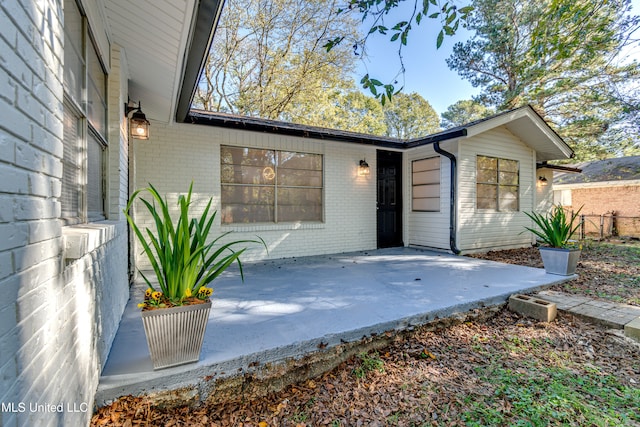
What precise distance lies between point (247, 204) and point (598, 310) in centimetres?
526

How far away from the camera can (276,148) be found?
6008mm

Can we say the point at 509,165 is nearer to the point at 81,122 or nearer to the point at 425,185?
the point at 425,185

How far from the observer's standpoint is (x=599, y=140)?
1150 centimetres

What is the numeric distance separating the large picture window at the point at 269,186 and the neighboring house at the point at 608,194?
1020cm

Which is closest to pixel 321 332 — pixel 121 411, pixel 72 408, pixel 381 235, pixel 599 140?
pixel 121 411

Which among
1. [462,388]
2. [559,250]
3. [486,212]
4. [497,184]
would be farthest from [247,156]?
[497,184]

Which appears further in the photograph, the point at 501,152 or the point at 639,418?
the point at 501,152

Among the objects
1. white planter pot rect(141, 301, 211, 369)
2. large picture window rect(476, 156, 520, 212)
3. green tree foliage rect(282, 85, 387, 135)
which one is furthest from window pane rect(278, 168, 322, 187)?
green tree foliage rect(282, 85, 387, 135)

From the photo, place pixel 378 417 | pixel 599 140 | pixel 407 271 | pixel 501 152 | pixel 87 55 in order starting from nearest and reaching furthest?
pixel 378 417, pixel 87 55, pixel 407 271, pixel 501 152, pixel 599 140

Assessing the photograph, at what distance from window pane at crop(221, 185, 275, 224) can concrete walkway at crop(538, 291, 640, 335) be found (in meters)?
4.57

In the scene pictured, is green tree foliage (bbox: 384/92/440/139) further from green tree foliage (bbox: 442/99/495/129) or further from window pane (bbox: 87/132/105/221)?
window pane (bbox: 87/132/105/221)

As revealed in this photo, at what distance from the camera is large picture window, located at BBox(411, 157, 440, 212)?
23.0 feet

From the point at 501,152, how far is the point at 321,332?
709 cm

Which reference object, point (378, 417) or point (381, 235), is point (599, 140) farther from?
point (378, 417)
